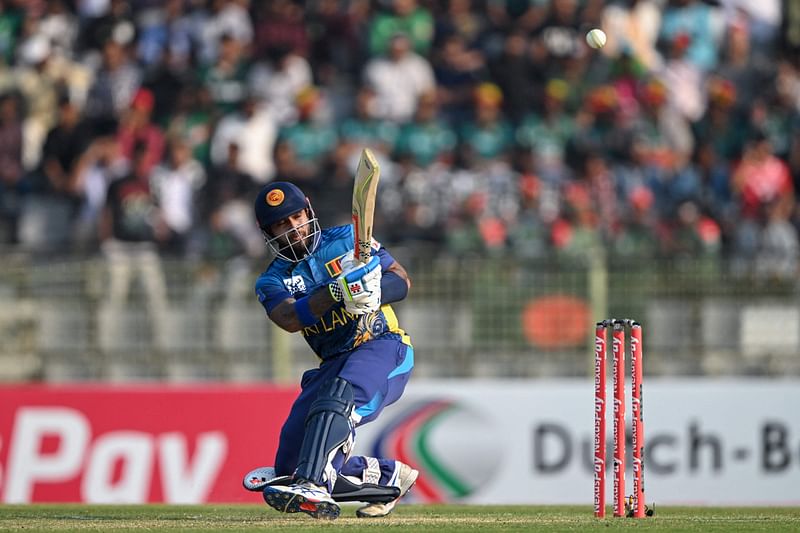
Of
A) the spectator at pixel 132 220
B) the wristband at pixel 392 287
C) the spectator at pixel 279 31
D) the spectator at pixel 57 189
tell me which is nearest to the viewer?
the wristband at pixel 392 287

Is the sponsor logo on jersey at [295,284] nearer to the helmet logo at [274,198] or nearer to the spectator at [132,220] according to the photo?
the helmet logo at [274,198]

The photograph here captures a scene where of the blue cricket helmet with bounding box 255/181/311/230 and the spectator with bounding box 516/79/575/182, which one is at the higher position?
the spectator with bounding box 516/79/575/182

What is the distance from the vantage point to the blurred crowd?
16312 mm

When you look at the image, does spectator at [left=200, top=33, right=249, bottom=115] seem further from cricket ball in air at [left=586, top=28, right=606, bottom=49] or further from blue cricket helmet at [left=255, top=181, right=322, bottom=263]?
blue cricket helmet at [left=255, top=181, right=322, bottom=263]

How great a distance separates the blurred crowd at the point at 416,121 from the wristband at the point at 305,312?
260 inches

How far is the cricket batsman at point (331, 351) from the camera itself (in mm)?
8375

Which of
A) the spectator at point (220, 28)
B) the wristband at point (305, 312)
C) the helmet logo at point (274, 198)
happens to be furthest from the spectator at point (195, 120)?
the wristband at point (305, 312)

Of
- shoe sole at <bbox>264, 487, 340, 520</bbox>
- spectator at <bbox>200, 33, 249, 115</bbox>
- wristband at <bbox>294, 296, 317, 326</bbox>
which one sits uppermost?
spectator at <bbox>200, 33, 249, 115</bbox>

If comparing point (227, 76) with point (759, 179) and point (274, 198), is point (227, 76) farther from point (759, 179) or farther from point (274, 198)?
point (274, 198)

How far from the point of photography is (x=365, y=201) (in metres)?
8.51

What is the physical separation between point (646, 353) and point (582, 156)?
366cm

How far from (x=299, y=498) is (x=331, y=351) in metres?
1.14

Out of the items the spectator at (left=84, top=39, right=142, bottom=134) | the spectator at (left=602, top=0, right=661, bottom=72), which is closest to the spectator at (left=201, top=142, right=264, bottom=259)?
the spectator at (left=84, top=39, right=142, bottom=134)

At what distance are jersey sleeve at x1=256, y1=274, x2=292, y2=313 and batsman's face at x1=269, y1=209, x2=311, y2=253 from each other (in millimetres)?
223
